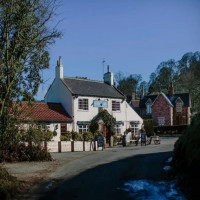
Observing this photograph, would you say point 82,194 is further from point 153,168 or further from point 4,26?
point 4,26

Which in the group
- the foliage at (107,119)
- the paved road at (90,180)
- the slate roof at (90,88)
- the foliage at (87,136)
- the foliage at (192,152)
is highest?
the slate roof at (90,88)

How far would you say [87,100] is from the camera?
31219 millimetres

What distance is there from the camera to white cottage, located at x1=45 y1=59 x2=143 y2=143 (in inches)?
1187

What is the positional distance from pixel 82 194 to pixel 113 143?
22291 millimetres

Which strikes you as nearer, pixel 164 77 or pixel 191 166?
pixel 191 166

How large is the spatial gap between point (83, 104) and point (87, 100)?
0.69 metres

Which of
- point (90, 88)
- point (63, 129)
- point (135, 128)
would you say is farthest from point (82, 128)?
point (135, 128)

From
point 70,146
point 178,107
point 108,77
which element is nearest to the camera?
point 70,146

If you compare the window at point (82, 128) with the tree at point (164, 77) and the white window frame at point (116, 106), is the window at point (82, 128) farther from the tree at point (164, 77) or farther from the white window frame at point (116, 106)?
the tree at point (164, 77)

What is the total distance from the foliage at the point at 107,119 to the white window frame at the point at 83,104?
1.64 m

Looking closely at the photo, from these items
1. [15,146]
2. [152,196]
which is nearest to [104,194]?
[152,196]

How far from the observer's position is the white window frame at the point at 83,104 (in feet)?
100

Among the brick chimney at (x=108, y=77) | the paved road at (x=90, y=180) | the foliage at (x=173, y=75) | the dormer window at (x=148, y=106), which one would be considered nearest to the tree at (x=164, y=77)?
the foliage at (x=173, y=75)

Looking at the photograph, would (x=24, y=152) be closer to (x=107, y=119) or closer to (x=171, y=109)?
(x=107, y=119)
